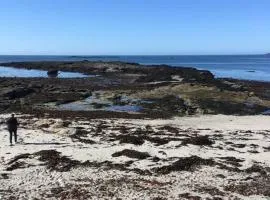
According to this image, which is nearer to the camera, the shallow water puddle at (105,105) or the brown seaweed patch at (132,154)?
the brown seaweed patch at (132,154)

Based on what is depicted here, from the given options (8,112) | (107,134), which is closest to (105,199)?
(107,134)

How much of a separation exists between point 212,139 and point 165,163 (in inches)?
293

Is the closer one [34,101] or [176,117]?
[176,117]

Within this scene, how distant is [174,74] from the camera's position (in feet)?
257

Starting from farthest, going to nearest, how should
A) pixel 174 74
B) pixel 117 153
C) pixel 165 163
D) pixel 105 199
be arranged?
1. pixel 174 74
2. pixel 117 153
3. pixel 165 163
4. pixel 105 199

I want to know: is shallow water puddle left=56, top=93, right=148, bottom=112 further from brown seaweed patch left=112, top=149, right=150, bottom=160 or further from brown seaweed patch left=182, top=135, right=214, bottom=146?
brown seaweed patch left=112, top=149, right=150, bottom=160

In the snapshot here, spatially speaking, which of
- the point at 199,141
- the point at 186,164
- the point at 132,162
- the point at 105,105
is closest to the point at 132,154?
the point at 132,162

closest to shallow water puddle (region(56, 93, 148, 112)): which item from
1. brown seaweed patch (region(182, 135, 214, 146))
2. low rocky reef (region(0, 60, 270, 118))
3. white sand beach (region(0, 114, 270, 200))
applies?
low rocky reef (region(0, 60, 270, 118))

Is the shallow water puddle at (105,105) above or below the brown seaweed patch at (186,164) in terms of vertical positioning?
below

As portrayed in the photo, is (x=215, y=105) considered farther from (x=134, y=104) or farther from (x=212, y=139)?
(x=212, y=139)

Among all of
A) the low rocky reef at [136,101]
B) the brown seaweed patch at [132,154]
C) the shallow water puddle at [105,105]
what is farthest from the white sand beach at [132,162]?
the shallow water puddle at [105,105]

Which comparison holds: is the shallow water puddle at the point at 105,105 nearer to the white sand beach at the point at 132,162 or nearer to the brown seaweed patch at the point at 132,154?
the white sand beach at the point at 132,162

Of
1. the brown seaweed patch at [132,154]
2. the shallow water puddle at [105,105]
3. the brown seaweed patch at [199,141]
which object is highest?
Result: the brown seaweed patch at [132,154]

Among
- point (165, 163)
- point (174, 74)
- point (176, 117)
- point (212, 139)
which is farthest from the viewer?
point (174, 74)
